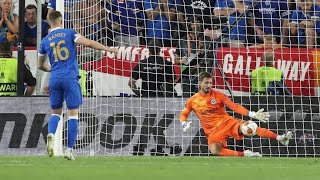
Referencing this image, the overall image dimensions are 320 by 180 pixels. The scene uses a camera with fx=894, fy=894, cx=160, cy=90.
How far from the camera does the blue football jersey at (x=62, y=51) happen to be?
1229 cm

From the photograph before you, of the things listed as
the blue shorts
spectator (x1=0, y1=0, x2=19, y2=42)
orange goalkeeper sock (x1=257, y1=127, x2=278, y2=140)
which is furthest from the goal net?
the blue shorts

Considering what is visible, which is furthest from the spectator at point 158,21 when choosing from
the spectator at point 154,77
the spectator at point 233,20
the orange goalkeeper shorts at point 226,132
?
the orange goalkeeper shorts at point 226,132

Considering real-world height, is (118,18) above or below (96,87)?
above

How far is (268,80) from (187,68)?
148cm

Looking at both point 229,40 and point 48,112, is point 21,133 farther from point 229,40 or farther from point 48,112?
point 229,40

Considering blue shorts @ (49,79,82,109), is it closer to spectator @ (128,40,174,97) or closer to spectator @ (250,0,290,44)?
spectator @ (128,40,174,97)

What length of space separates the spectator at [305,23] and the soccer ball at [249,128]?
2941 mm

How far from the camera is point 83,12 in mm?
15266

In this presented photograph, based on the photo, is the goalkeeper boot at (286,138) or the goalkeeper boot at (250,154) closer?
the goalkeeper boot at (286,138)

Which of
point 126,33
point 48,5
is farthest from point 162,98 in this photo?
point 48,5

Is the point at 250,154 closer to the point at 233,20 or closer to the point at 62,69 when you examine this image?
the point at 233,20

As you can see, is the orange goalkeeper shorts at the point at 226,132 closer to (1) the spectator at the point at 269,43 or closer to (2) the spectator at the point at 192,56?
(2) the spectator at the point at 192,56

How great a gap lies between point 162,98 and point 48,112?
1969 mm

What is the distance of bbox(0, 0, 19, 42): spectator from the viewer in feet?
57.8
